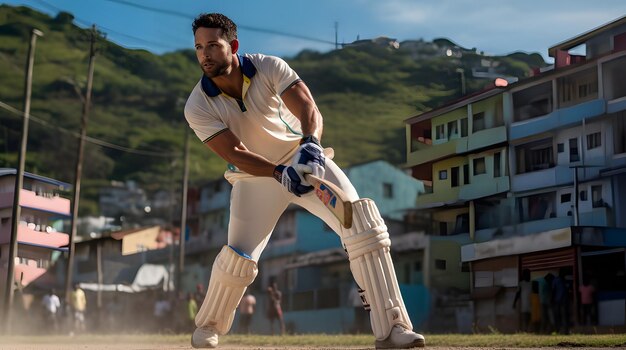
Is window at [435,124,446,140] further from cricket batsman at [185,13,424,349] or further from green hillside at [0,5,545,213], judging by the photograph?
cricket batsman at [185,13,424,349]

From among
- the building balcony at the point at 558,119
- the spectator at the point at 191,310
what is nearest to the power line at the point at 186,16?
the building balcony at the point at 558,119

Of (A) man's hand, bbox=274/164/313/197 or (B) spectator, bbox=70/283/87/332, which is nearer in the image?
(A) man's hand, bbox=274/164/313/197

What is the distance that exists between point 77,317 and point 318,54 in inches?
348

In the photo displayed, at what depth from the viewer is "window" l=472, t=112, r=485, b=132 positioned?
11703mm

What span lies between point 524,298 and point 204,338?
18.5 ft

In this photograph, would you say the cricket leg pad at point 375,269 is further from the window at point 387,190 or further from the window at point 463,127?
the window at point 387,190

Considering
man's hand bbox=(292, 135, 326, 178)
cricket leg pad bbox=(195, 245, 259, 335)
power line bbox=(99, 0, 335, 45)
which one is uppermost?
power line bbox=(99, 0, 335, 45)

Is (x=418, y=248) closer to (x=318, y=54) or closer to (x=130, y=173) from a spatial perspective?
(x=318, y=54)

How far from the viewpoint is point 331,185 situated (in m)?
6.47

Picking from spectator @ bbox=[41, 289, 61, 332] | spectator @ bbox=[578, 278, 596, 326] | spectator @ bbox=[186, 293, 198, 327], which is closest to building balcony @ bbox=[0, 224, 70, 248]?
spectator @ bbox=[41, 289, 61, 332]

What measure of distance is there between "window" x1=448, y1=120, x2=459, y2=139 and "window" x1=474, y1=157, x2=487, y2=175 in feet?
1.32

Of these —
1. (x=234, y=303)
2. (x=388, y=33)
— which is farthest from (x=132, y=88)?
(x=234, y=303)

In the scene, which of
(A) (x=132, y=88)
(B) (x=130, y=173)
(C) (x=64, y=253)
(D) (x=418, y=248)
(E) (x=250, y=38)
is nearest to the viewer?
(E) (x=250, y=38)

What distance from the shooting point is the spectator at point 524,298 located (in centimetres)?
1173
